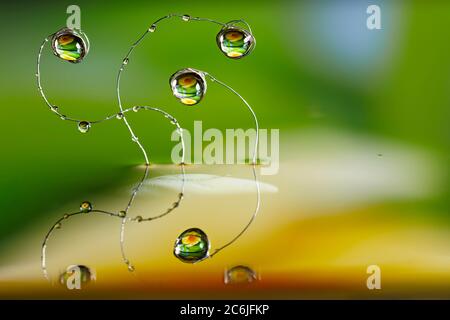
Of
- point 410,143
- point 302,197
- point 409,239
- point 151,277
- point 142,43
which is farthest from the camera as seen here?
point 142,43

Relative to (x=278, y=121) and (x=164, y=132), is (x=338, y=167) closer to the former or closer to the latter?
(x=278, y=121)

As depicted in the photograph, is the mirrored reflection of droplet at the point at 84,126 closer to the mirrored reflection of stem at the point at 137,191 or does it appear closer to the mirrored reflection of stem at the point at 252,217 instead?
the mirrored reflection of stem at the point at 137,191

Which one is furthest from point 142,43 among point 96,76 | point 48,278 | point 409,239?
point 409,239

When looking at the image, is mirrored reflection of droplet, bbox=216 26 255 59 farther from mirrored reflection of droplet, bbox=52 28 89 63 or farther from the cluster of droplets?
mirrored reflection of droplet, bbox=52 28 89 63

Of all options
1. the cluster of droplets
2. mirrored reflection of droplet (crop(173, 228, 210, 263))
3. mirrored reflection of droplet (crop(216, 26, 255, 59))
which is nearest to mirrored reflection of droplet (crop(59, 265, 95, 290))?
the cluster of droplets

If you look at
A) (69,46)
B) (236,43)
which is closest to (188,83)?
(236,43)

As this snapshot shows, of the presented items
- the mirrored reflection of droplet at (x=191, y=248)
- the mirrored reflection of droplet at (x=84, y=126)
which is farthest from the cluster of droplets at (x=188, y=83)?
the mirrored reflection of droplet at (x=84, y=126)
